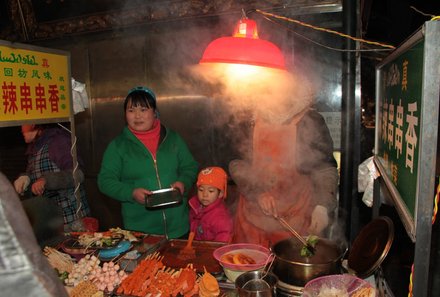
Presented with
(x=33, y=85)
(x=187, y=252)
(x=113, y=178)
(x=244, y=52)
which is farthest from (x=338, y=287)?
(x=33, y=85)

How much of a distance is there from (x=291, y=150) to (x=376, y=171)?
1.10 m

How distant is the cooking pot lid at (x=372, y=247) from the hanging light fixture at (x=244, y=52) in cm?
123

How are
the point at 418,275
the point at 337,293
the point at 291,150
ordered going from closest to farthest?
the point at 418,275
the point at 337,293
the point at 291,150

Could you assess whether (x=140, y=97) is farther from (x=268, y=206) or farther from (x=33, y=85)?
(x=268, y=206)

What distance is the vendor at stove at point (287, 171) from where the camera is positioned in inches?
128

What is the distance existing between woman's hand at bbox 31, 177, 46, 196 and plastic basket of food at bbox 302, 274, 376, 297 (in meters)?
2.84

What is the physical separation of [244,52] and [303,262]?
1.38 m

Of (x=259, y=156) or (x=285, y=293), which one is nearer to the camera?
(x=285, y=293)

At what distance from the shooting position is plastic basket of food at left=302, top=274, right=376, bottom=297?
171 cm

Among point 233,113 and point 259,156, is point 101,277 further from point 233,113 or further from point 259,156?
point 233,113

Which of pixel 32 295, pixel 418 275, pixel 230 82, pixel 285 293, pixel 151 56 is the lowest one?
pixel 285 293

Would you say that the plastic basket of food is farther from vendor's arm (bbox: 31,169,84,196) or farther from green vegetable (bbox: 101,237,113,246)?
vendor's arm (bbox: 31,169,84,196)

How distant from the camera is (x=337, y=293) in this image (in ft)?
5.62

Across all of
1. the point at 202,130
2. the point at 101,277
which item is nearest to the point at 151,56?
the point at 202,130
